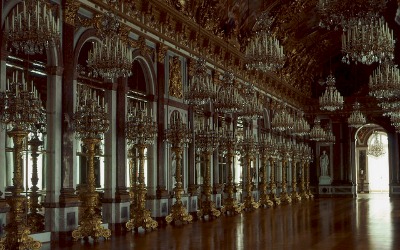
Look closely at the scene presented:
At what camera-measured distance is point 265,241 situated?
39.8ft

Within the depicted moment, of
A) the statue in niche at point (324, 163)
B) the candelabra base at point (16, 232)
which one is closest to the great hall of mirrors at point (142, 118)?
the candelabra base at point (16, 232)

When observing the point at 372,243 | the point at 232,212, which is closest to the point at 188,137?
the point at 232,212

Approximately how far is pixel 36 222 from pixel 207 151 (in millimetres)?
7699

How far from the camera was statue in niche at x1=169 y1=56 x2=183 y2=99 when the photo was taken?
747 inches

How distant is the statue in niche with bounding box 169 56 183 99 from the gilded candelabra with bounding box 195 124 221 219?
132cm

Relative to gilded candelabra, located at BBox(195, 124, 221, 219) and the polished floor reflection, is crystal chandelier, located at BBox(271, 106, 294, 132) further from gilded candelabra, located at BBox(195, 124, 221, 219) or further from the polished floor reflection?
the polished floor reflection

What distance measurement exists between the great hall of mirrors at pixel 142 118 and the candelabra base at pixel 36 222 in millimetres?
27

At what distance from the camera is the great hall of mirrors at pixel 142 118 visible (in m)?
11.4

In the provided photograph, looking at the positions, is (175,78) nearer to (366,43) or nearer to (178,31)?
(178,31)

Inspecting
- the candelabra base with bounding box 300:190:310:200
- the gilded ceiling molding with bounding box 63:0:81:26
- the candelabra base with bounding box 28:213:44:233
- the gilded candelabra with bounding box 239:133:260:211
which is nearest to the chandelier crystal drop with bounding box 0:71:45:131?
the candelabra base with bounding box 28:213:44:233

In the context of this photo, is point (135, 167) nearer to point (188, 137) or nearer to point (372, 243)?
point (188, 137)

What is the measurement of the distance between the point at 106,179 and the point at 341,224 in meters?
5.97

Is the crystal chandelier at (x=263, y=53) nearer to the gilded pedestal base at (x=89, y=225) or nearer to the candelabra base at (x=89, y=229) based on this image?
the gilded pedestal base at (x=89, y=225)

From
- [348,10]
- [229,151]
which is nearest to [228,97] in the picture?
[229,151]
